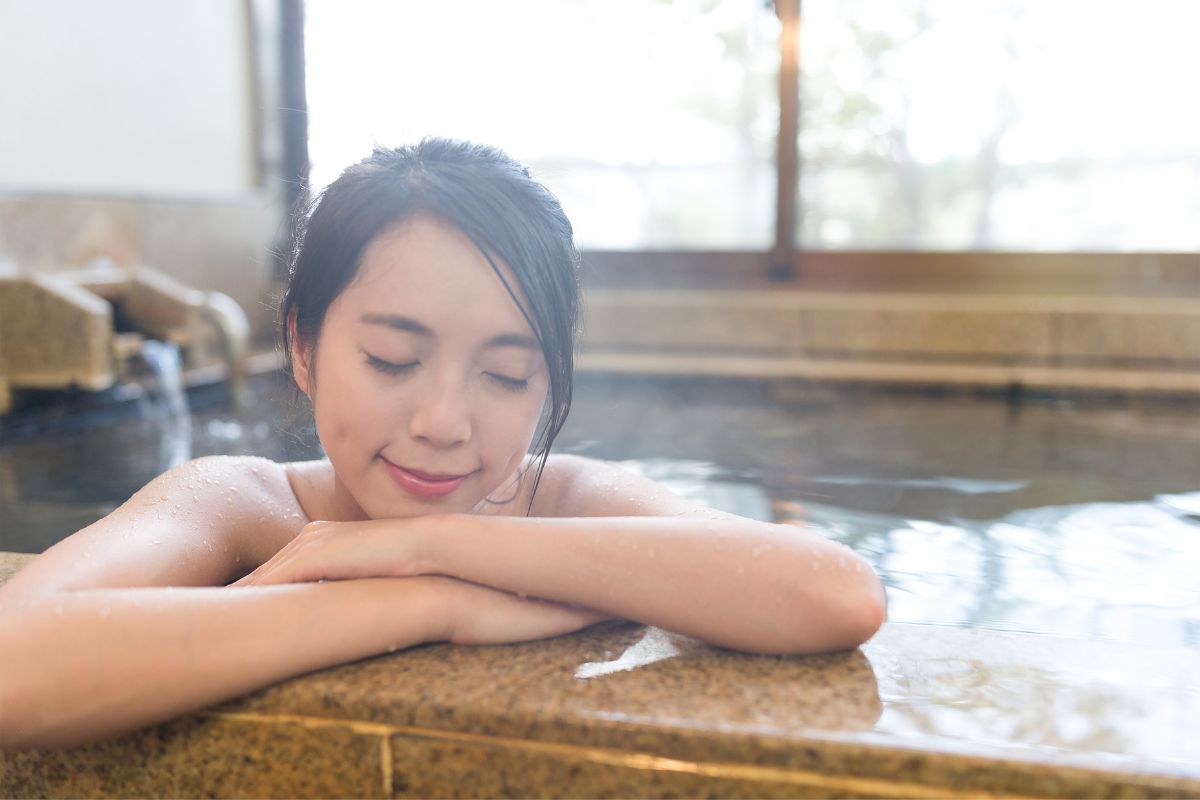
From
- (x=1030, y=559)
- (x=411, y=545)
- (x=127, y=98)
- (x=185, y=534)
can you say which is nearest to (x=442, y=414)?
(x=411, y=545)

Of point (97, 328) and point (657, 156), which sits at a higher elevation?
point (657, 156)

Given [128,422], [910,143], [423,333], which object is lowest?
[128,422]

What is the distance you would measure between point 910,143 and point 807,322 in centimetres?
150

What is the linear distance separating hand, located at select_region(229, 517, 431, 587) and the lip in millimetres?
89

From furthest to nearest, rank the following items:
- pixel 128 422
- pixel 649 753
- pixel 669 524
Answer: pixel 128 422 < pixel 669 524 < pixel 649 753

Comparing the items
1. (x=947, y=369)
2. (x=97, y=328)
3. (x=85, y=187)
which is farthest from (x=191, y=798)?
(x=947, y=369)

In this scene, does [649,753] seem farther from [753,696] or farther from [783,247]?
[783,247]

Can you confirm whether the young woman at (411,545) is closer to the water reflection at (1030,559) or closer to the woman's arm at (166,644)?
the woman's arm at (166,644)

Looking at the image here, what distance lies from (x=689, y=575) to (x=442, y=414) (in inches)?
15.1

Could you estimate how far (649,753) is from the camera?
1042mm

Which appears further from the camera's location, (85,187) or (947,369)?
(947,369)

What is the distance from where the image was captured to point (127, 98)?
17.5 feet

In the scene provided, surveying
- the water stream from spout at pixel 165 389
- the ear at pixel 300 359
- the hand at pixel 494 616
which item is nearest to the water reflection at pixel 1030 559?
the hand at pixel 494 616

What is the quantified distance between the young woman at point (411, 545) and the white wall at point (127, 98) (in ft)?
12.7
